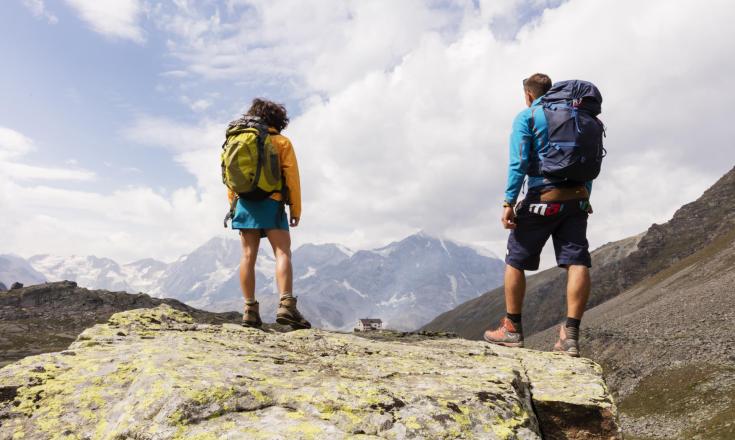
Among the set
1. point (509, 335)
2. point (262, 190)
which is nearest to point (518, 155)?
point (509, 335)

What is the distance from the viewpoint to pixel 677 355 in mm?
50594

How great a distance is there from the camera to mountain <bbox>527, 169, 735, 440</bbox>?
38125mm

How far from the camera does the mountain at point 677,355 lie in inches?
1501

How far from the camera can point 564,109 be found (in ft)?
26.0

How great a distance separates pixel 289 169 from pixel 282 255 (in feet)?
5.69

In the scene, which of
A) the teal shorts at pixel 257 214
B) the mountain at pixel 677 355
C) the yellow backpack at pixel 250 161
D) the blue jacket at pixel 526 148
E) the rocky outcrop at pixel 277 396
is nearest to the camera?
the rocky outcrop at pixel 277 396

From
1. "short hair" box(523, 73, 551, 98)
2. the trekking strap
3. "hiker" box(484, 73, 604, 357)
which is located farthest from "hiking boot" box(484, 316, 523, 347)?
the trekking strap

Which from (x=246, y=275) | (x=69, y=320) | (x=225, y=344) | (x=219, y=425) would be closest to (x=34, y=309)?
(x=69, y=320)

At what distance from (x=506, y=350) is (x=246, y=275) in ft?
17.2

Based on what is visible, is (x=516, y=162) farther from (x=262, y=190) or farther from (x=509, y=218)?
(x=262, y=190)

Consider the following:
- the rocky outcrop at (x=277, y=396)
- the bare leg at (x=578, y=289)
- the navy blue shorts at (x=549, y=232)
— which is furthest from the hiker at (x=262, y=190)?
the bare leg at (x=578, y=289)

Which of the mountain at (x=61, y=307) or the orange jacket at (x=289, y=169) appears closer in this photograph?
the orange jacket at (x=289, y=169)

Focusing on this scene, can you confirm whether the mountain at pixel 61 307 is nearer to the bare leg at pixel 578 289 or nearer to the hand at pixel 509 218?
the hand at pixel 509 218

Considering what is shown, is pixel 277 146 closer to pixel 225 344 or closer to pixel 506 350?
pixel 225 344
